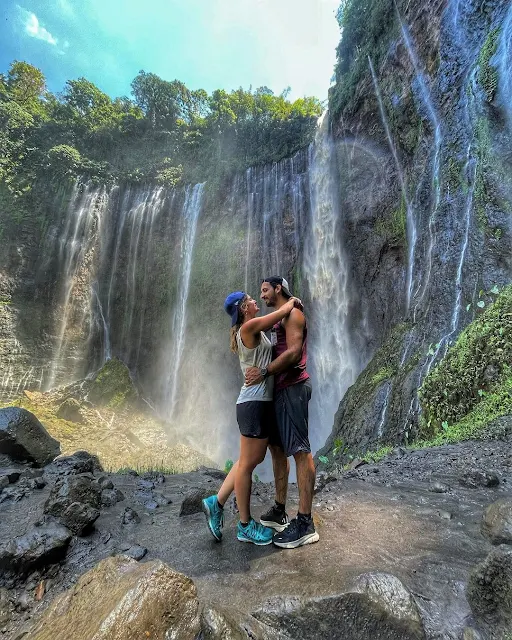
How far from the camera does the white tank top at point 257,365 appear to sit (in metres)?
2.63

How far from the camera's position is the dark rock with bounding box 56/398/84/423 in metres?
13.7

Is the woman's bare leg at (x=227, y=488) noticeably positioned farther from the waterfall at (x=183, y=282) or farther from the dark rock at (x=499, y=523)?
the waterfall at (x=183, y=282)

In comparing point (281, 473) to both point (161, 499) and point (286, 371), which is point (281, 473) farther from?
point (161, 499)

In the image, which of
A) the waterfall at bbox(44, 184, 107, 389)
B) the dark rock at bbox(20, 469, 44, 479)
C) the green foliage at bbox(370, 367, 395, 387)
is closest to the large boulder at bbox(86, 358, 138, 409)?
the waterfall at bbox(44, 184, 107, 389)

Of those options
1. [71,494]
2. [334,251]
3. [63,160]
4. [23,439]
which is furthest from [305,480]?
[63,160]

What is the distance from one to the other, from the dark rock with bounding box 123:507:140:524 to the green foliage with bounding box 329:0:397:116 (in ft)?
50.2

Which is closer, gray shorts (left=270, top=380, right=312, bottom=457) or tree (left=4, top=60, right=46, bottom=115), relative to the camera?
gray shorts (left=270, top=380, right=312, bottom=457)

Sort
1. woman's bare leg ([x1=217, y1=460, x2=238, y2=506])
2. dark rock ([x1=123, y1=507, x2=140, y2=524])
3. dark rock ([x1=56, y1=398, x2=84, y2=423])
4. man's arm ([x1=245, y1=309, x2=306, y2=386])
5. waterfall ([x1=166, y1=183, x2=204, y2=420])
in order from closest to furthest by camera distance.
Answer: man's arm ([x1=245, y1=309, x2=306, y2=386]) < woman's bare leg ([x1=217, y1=460, x2=238, y2=506]) < dark rock ([x1=123, y1=507, x2=140, y2=524]) < dark rock ([x1=56, y1=398, x2=84, y2=423]) < waterfall ([x1=166, y1=183, x2=204, y2=420])

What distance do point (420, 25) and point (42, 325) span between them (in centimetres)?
2026

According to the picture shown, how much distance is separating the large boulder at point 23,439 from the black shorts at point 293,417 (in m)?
5.09

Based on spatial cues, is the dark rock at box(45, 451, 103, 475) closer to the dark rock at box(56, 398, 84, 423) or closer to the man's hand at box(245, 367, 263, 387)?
the man's hand at box(245, 367, 263, 387)

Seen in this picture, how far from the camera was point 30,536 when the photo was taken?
8.87 feet

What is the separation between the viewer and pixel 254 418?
260cm

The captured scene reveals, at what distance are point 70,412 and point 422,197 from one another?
561 inches
